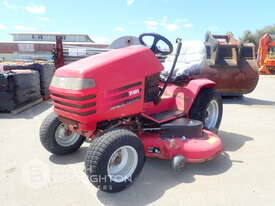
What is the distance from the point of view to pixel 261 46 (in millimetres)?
16406

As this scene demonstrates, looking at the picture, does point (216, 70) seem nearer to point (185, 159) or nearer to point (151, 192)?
point (185, 159)

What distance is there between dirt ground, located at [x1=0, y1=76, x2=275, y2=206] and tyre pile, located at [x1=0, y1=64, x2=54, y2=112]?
1703mm

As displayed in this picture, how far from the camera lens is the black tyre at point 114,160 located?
2.06 meters

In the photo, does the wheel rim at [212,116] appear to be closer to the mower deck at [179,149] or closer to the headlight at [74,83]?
the mower deck at [179,149]

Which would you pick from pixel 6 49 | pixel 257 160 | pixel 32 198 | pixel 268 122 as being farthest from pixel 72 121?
pixel 6 49

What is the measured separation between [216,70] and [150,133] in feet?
14.4

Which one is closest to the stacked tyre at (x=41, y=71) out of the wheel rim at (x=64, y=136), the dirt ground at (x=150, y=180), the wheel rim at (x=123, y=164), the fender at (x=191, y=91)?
the dirt ground at (x=150, y=180)

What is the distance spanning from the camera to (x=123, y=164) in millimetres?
2371

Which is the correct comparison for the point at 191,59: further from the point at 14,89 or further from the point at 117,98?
the point at 14,89

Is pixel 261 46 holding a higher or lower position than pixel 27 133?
higher

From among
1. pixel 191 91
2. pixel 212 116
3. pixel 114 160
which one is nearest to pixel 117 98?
pixel 114 160

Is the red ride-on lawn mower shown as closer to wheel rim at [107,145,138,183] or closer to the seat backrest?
wheel rim at [107,145,138,183]

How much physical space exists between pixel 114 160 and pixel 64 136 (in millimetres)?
980

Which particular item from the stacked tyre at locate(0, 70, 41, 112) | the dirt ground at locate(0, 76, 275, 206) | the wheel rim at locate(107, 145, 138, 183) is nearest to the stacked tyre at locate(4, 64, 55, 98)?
the stacked tyre at locate(0, 70, 41, 112)
